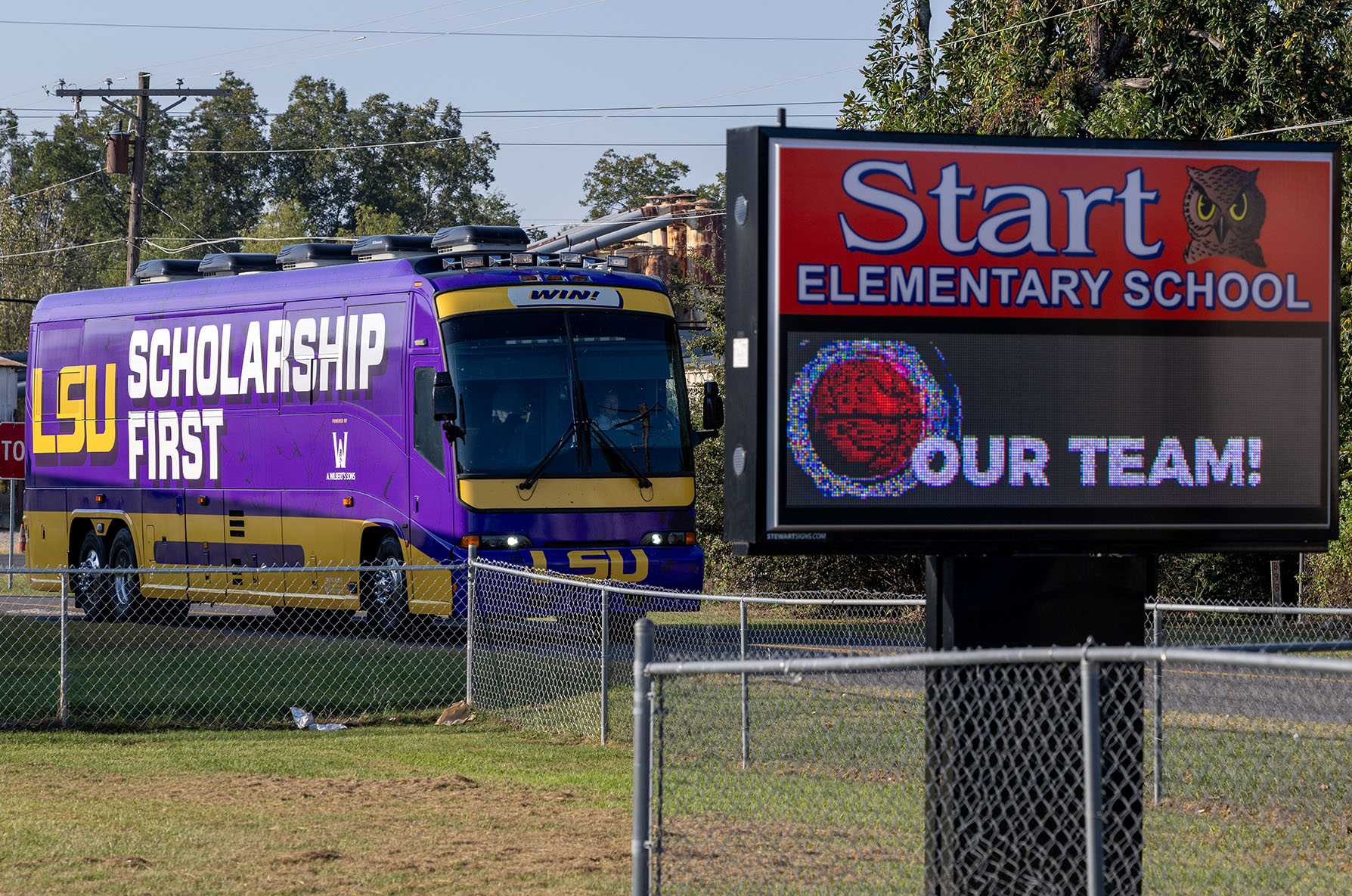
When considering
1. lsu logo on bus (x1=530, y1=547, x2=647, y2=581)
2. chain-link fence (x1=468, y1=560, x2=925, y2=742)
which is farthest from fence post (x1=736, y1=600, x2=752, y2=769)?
lsu logo on bus (x1=530, y1=547, x2=647, y2=581)

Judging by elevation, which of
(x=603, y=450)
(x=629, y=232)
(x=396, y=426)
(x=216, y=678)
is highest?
(x=629, y=232)

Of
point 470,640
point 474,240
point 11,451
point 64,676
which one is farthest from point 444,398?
point 11,451

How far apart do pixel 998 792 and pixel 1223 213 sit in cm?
242

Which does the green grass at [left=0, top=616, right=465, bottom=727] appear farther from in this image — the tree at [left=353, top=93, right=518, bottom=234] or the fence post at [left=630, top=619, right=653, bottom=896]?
the tree at [left=353, top=93, right=518, bottom=234]

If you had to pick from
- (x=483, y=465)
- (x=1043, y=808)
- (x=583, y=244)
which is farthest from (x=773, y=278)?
(x=583, y=244)

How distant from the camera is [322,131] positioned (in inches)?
4149

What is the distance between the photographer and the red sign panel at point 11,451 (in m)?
28.5

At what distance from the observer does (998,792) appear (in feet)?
23.4

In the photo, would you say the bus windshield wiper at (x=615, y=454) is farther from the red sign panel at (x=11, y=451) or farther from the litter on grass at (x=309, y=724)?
the red sign panel at (x=11, y=451)

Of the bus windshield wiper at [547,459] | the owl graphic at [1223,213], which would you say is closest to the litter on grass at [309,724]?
the bus windshield wiper at [547,459]

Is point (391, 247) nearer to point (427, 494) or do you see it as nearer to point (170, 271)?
point (427, 494)

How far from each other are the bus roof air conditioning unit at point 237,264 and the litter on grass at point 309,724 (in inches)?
395

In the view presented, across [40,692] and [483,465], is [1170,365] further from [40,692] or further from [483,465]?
[483,465]

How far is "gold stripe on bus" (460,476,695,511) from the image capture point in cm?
1875
